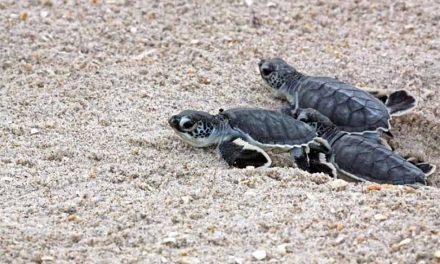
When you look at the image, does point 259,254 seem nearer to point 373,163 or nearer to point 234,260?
point 234,260

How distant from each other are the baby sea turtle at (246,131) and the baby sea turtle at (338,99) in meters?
0.21

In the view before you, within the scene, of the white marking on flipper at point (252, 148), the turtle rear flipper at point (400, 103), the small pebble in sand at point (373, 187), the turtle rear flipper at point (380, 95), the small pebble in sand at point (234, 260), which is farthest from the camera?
the turtle rear flipper at point (380, 95)

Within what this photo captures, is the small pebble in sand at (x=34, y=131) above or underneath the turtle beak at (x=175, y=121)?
underneath

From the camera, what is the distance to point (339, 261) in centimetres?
255

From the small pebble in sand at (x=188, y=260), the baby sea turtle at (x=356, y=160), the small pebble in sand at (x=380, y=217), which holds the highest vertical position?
the small pebble in sand at (x=380, y=217)

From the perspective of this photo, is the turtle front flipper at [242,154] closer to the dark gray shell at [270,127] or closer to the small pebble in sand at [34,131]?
the dark gray shell at [270,127]

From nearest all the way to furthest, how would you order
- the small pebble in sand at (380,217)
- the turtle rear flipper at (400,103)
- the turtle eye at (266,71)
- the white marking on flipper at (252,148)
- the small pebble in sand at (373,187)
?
the small pebble in sand at (380,217) < the small pebble in sand at (373,187) < the white marking on flipper at (252,148) < the turtle rear flipper at (400,103) < the turtle eye at (266,71)

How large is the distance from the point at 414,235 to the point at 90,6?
8.05 feet

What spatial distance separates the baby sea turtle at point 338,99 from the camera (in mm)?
3537

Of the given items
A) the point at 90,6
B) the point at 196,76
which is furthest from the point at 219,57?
the point at 90,6

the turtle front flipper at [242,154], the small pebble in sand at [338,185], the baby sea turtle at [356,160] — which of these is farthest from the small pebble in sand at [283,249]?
the baby sea turtle at [356,160]

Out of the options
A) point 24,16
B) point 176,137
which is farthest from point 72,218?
point 24,16

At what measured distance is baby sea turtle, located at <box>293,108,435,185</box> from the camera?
3.23 m

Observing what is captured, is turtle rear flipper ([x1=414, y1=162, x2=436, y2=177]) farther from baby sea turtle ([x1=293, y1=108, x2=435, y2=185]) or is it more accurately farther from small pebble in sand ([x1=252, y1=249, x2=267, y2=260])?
small pebble in sand ([x1=252, y1=249, x2=267, y2=260])
